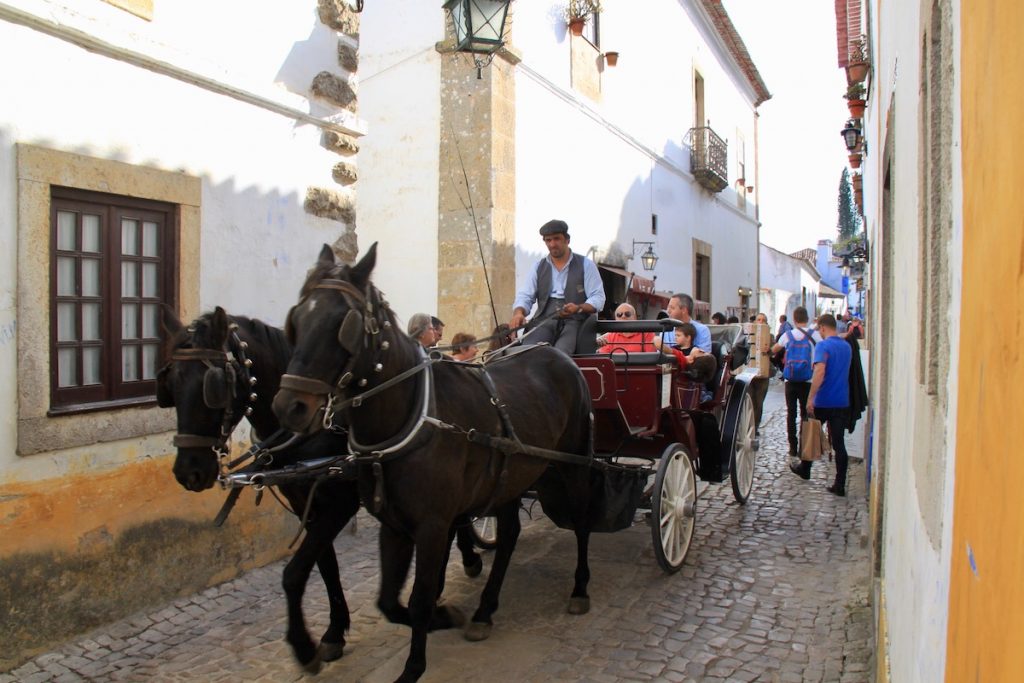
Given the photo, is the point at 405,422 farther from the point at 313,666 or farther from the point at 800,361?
the point at 800,361

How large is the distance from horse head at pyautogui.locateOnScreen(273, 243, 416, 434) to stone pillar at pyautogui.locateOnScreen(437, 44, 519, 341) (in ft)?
20.2

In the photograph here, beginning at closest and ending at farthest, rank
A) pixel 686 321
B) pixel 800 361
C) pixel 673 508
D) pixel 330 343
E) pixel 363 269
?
pixel 330 343, pixel 363 269, pixel 673 508, pixel 686 321, pixel 800 361

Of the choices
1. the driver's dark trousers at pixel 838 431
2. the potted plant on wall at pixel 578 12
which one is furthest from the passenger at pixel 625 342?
the potted plant on wall at pixel 578 12

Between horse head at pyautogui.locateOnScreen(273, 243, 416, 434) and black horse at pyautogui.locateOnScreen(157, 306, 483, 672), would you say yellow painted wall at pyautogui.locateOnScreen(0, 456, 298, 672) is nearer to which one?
black horse at pyautogui.locateOnScreen(157, 306, 483, 672)

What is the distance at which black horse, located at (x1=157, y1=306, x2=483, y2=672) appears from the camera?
367 centimetres

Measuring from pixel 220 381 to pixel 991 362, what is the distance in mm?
3279

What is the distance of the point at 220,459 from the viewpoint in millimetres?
3785

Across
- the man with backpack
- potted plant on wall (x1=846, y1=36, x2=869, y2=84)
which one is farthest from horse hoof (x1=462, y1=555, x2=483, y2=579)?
potted plant on wall (x1=846, y1=36, x2=869, y2=84)

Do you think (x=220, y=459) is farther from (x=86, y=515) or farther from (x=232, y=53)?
(x=232, y=53)

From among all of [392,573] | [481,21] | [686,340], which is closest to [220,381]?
[392,573]

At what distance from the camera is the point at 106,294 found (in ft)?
15.3

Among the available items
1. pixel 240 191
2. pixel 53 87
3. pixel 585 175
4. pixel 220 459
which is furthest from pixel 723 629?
→ pixel 585 175

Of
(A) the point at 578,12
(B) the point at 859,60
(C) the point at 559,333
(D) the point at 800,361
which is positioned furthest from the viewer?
(A) the point at 578,12

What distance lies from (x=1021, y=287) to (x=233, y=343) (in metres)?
3.54
